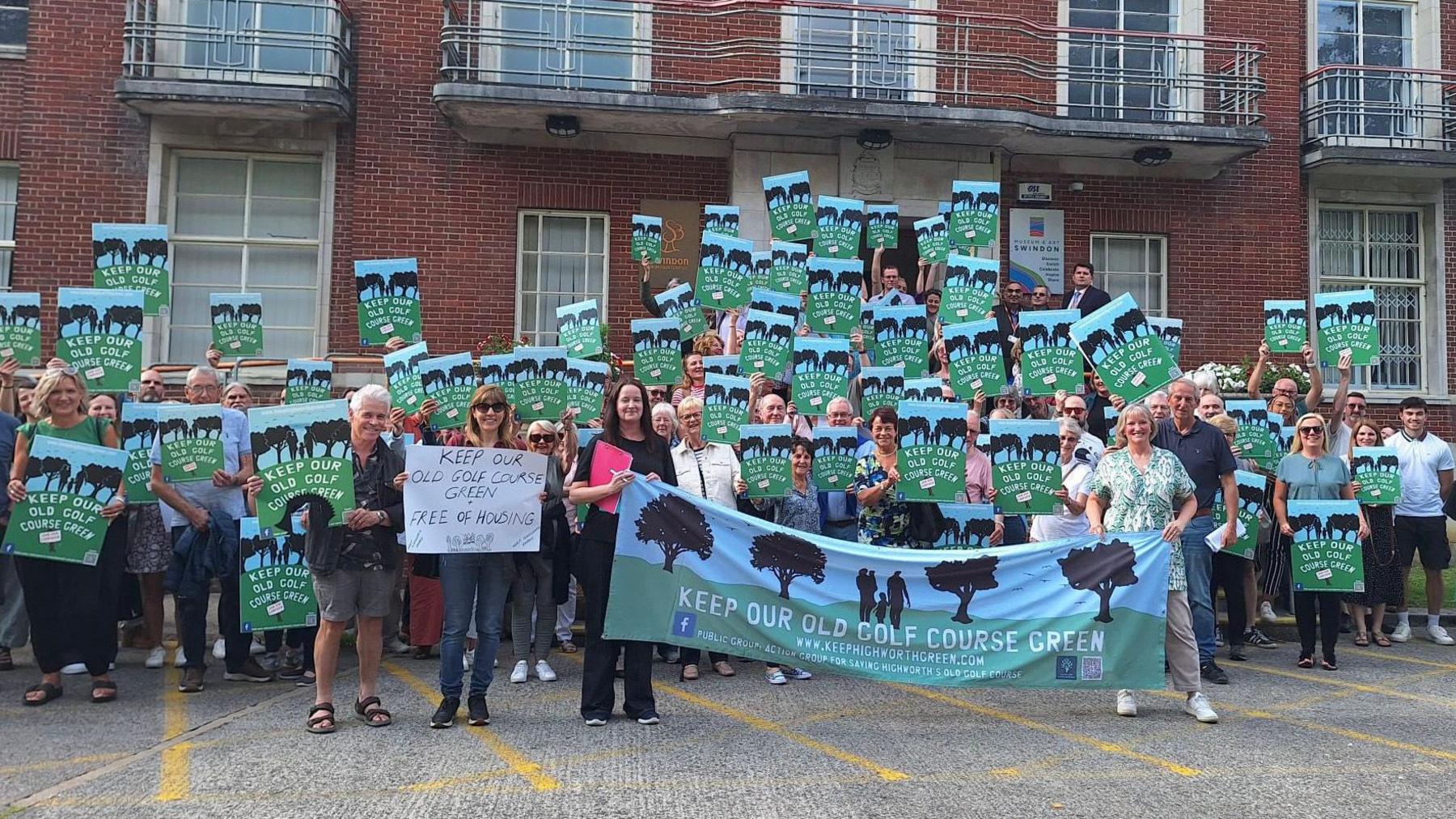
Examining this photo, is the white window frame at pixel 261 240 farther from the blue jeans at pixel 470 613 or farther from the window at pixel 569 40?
the blue jeans at pixel 470 613

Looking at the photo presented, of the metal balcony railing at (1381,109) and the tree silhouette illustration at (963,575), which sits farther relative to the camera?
the metal balcony railing at (1381,109)

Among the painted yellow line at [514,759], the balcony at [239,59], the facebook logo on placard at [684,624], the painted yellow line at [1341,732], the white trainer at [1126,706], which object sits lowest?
the painted yellow line at [514,759]

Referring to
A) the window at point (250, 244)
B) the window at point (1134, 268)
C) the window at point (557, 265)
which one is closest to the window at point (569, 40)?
the window at point (557, 265)

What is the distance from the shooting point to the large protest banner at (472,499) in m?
6.21

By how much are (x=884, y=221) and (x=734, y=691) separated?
22.1 feet

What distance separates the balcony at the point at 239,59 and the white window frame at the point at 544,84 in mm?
1639

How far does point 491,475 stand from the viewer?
6.42m

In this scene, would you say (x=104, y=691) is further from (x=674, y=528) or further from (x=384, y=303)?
(x=384, y=303)

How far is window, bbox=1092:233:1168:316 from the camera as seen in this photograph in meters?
16.0

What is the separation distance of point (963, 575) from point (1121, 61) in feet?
38.0

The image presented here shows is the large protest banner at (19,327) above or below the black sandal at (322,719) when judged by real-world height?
above

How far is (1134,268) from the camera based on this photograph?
16172mm

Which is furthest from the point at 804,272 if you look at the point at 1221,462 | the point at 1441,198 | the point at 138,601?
the point at 1441,198

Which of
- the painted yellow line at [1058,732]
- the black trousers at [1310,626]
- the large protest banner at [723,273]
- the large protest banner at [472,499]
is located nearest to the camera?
the painted yellow line at [1058,732]
